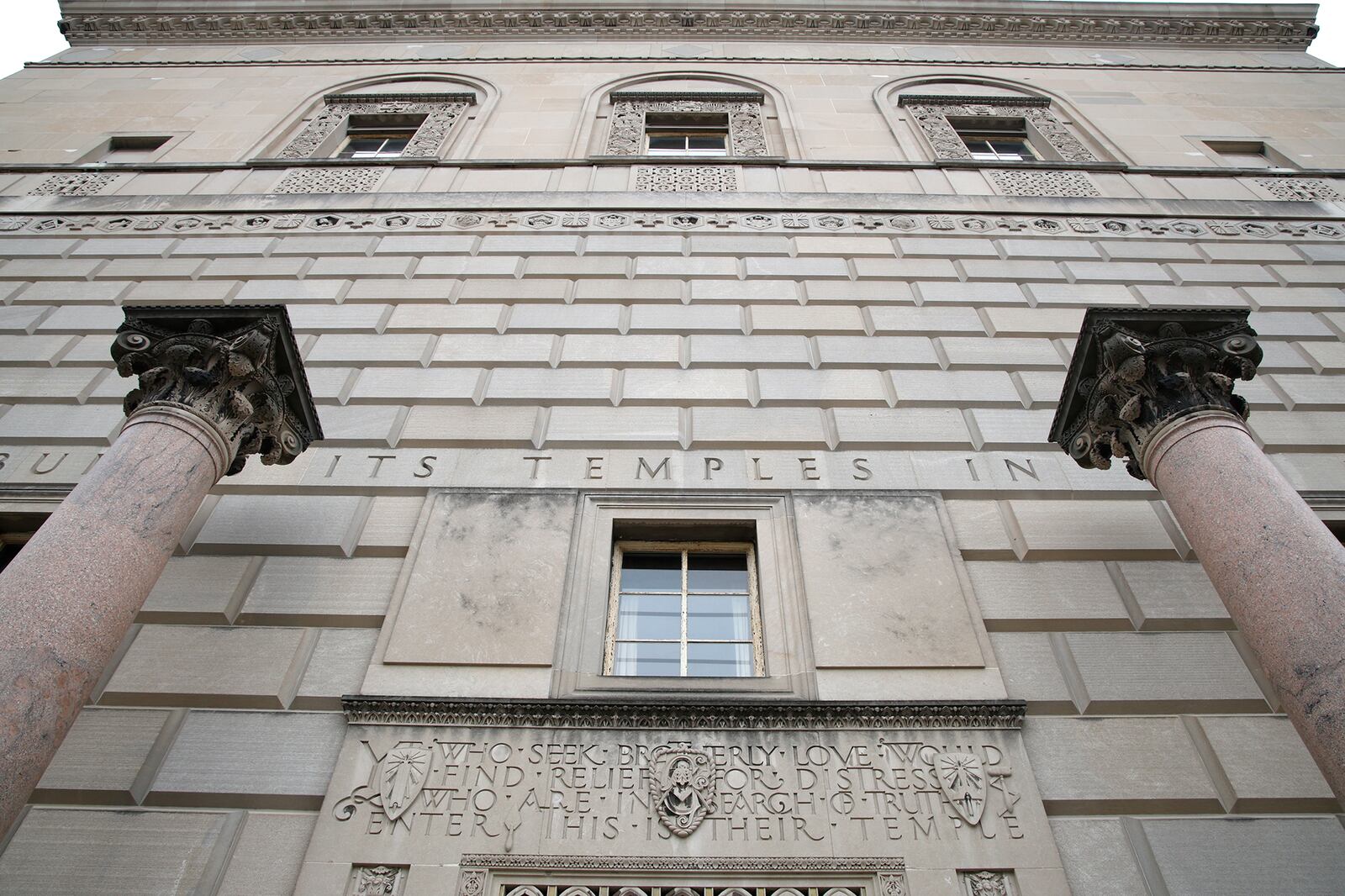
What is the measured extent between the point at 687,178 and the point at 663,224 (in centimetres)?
174

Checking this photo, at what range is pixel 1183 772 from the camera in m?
5.79

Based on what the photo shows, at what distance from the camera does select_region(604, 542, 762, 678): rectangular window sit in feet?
22.2

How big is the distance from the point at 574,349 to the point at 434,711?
4479 millimetres

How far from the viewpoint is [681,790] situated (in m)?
5.55

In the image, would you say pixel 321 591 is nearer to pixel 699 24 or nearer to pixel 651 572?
pixel 651 572

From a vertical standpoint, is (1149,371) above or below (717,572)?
above

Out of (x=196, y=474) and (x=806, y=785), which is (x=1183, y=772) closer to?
(x=806, y=785)

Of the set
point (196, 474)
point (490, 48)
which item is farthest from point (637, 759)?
point (490, 48)

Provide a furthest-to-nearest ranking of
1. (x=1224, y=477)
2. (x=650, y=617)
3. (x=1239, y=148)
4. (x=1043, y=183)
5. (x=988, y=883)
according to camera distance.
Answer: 1. (x=1239, y=148)
2. (x=1043, y=183)
3. (x=650, y=617)
4. (x=1224, y=477)
5. (x=988, y=883)

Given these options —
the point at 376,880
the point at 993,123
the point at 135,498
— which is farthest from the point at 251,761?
the point at 993,123

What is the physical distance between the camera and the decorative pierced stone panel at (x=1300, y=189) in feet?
41.9

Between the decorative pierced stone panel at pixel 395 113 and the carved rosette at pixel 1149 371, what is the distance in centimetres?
1072

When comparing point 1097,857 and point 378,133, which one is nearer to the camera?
point 1097,857

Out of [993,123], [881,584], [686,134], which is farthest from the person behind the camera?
[993,123]
